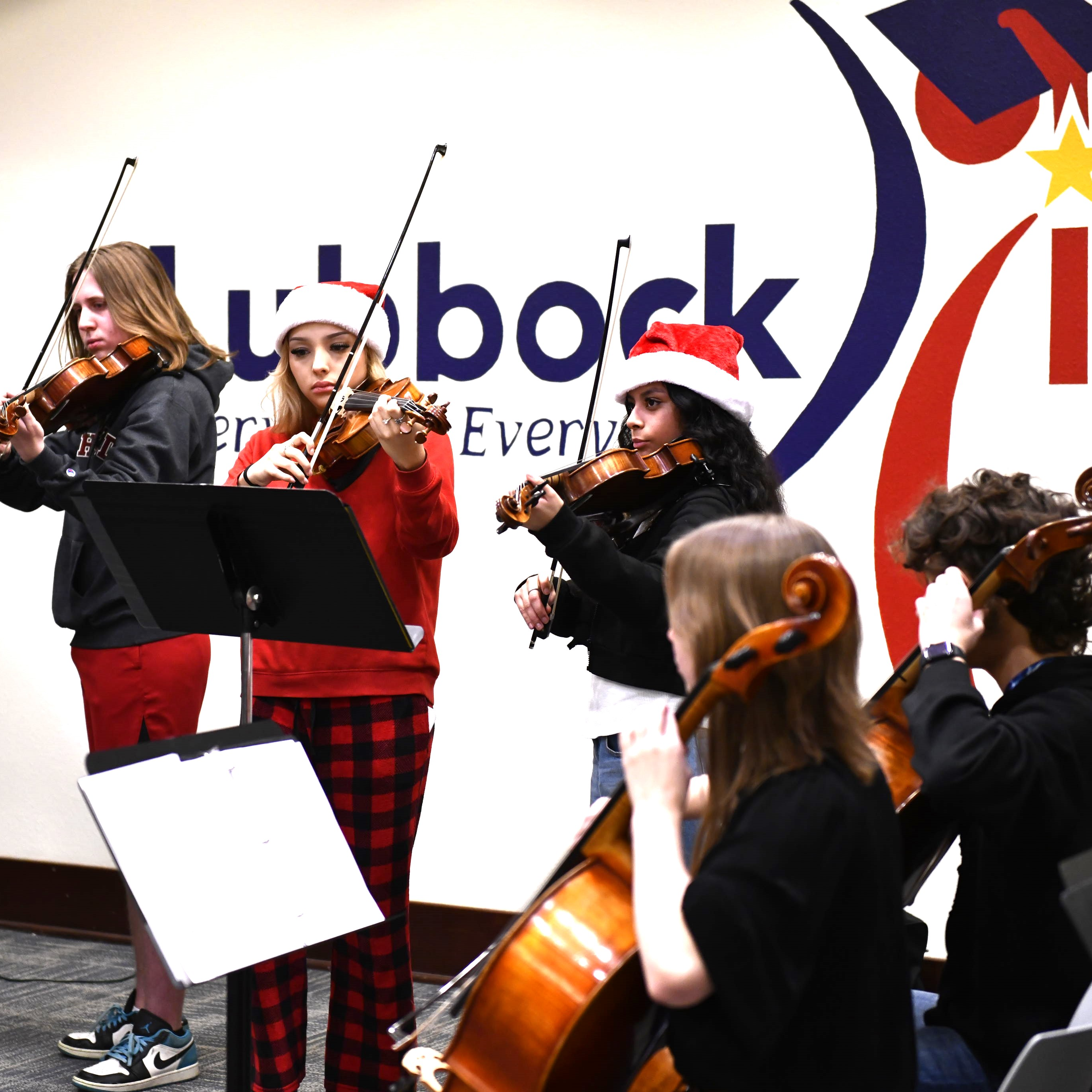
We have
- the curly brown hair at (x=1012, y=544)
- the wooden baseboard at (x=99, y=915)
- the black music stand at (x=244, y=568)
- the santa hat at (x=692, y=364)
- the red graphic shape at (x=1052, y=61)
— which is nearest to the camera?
the curly brown hair at (x=1012, y=544)

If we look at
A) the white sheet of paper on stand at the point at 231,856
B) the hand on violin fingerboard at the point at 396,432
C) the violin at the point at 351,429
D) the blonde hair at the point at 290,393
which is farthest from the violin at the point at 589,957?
the blonde hair at the point at 290,393

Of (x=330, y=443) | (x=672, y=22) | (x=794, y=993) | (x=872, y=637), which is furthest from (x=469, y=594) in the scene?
(x=794, y=993)

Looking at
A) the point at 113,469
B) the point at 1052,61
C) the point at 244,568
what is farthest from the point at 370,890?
the point at 1052,61

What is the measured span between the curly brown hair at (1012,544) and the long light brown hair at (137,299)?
167 cm

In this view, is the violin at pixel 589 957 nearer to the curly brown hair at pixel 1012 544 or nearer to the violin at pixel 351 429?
the curly brown hair at pixel 1012 544

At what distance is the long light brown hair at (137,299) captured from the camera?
2.75 metres

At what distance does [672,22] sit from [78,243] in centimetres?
177

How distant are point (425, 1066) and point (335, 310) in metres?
1.36

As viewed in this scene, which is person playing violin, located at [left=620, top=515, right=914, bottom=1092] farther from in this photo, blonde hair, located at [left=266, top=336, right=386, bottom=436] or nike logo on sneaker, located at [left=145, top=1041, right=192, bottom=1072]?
nike logo on sneaker, located at [left=145, top=1041, right=192, bottom=1072]

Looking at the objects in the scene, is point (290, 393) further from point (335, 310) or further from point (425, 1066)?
point (425, 1066)

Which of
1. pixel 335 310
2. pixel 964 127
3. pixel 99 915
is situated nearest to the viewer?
pixel 335 310

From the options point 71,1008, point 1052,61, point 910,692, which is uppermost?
point 1052,61

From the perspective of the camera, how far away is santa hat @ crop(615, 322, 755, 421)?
2262 millimetres

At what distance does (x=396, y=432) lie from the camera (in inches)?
81.7
